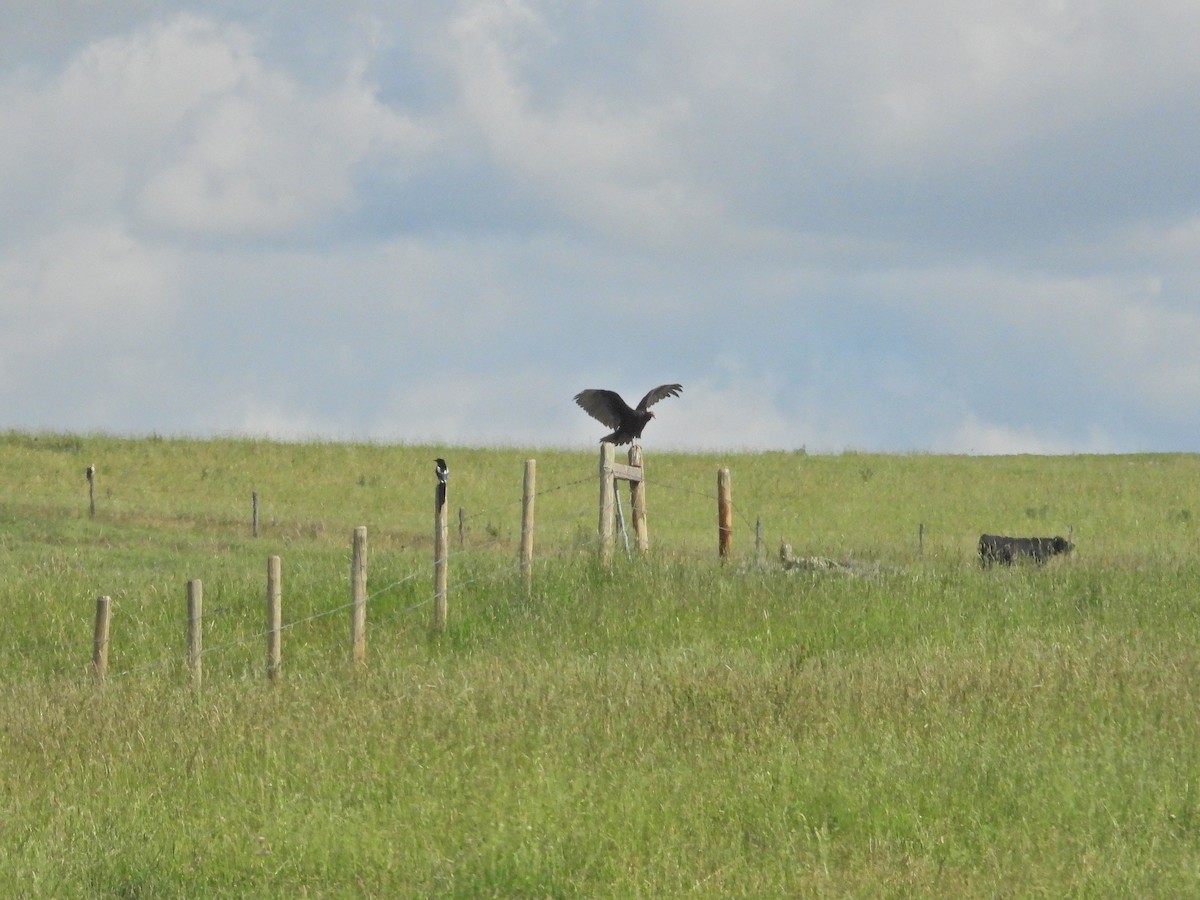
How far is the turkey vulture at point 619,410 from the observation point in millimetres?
19281

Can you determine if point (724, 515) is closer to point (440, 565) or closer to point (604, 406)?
point (604, 406)

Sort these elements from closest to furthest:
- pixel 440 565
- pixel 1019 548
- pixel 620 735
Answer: pixel 620 735, pixel 440 565, pixel 1019 548

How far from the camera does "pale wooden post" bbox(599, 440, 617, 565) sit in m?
16.5

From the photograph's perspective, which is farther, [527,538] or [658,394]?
[658,394]

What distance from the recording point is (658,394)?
19531 millimetres

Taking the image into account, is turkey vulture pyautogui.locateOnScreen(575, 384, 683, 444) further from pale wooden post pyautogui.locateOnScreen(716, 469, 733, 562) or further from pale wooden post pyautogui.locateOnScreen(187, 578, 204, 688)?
pale wooden post pyautogui.locateOnScreen(187, 578, 204, 688)

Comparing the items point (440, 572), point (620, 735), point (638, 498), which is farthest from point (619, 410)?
point (620, 735)

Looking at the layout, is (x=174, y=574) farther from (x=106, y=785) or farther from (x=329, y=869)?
Answer: (x=329, y=869)

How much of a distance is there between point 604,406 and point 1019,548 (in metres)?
6.61

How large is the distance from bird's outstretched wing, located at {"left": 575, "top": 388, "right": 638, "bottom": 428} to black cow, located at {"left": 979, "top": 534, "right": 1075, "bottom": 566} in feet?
17.4

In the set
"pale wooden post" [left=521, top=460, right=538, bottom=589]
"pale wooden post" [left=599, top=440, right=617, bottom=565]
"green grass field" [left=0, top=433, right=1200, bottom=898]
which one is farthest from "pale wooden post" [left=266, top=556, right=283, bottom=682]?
"pale wooden post" [left=599, top=440, right=617, bottom=565]

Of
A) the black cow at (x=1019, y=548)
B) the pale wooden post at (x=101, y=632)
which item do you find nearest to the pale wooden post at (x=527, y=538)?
the pale wooden post at (x=101, y=632)

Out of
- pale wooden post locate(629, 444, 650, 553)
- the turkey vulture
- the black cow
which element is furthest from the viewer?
the black cow

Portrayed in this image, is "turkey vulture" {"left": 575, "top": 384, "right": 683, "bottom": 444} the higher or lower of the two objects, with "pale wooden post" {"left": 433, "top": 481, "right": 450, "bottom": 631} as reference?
higher
